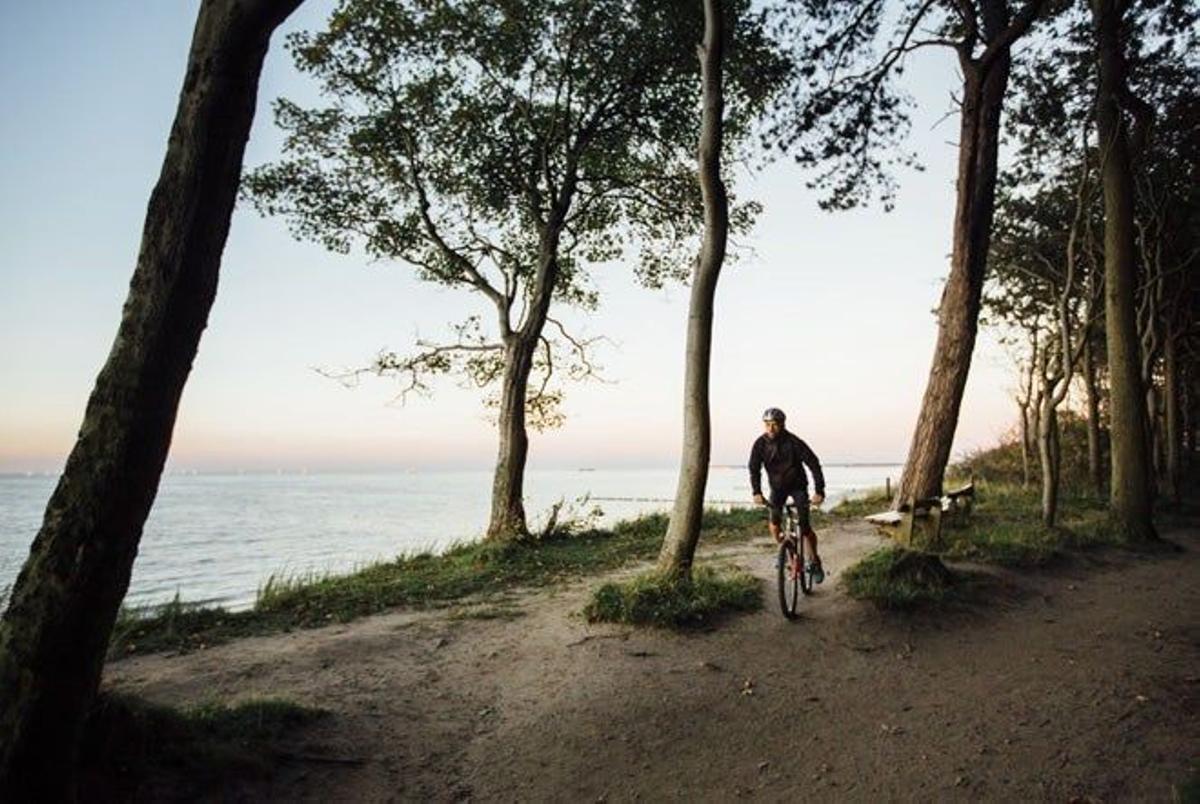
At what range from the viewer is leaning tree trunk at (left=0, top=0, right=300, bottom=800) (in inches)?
135

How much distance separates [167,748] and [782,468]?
662 centimetres

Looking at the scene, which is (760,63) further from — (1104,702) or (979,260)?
(1104,702)

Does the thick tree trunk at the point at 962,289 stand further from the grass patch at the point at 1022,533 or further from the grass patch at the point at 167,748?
the grass patch at the point at 167,748

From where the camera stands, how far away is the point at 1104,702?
565 cm

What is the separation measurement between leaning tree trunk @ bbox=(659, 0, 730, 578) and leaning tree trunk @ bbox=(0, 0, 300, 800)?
5.99m

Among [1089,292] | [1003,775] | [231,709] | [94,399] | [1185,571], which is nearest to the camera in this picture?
[94,399]

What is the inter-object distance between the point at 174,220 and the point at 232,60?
935 mm

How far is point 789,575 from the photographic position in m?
8.18

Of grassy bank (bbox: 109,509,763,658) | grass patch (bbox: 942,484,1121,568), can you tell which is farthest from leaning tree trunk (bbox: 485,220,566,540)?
grass patch (bbox: 942,484,1121,568)

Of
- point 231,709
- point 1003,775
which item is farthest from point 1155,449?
point 231,709

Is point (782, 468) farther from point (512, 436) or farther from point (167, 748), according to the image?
point (512, 436)

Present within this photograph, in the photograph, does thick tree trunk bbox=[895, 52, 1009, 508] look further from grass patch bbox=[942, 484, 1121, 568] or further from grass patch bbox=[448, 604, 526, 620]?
grass patch bbox=[448, 604, 526, 620]

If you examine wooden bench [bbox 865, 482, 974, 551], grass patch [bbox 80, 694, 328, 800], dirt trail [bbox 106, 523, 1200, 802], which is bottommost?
dirt trail [bbox 106, 523, 1200, 802]

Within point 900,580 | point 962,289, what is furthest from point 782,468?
point 962,289
